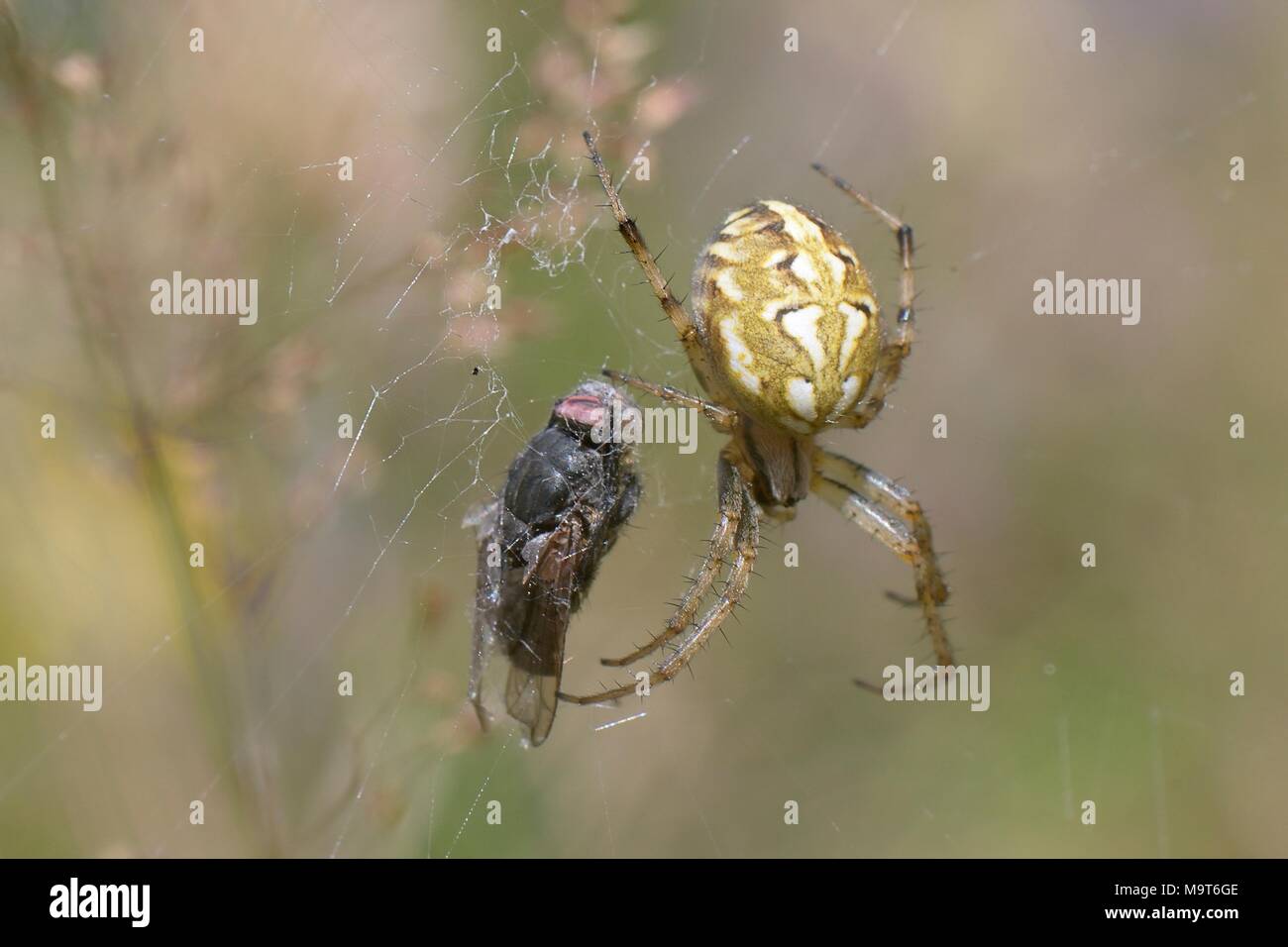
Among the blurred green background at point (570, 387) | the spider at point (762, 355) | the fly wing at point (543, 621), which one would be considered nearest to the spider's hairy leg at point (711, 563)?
the spider at point (762, 355)

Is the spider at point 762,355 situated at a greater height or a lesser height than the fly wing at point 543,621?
greater

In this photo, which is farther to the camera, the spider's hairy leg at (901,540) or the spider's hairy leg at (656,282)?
the spider's hairy leg at (901,540)

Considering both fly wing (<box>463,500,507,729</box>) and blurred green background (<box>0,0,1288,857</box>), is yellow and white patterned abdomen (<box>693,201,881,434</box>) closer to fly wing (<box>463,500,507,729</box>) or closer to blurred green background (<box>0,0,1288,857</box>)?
blurred green background (<box>0,0,1288,857</box>)

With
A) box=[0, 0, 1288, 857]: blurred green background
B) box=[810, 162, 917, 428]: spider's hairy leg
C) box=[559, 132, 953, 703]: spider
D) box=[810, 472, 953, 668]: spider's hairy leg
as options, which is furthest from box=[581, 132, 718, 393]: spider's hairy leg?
box=[810, 472, 953, 668]: spider's hairy leg

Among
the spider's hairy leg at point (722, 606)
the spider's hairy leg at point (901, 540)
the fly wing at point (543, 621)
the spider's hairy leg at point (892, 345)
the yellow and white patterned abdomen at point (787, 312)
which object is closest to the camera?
the fly wing at point (543, 621)

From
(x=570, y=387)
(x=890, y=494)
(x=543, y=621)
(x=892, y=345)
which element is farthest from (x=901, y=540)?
(x=543, y=621)

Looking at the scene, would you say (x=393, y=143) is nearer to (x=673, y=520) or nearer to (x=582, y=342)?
(x=582, y=342)

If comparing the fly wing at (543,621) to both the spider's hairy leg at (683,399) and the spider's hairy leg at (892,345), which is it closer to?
the spider's hairy leg at (683,399)

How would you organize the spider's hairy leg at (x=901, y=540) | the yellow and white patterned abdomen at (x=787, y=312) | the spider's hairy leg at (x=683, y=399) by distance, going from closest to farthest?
1. the spider's hairy leg at (x=683, y=399)
2. the yellow and white patterned abdomen at (x=787, y=312)
3. the spider's hairy leg at (x=901, y=540)
